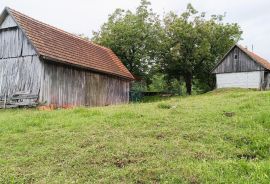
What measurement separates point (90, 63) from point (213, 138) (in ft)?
53.5

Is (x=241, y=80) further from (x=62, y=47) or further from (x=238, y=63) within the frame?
(x=62, y=47)

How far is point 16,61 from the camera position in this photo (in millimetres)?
20578

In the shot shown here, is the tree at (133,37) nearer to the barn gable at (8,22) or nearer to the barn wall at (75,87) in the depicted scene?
the barn wall at (75,87)

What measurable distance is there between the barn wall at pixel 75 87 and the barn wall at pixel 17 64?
0.66m

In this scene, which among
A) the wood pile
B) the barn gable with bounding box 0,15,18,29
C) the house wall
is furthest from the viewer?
the house wall

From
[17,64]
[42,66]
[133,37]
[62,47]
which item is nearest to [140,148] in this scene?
[42,66]

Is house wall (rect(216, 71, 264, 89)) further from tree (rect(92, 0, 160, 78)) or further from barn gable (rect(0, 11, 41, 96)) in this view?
barn gable (rect(0, 11, 41, 96))

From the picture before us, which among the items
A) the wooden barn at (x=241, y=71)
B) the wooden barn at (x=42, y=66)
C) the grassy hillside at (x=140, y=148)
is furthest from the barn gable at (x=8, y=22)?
the wooden barn at (x=241, y=71)

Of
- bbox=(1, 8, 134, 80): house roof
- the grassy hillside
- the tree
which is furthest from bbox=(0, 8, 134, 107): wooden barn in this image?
the tree

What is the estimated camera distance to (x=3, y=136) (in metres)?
10.0

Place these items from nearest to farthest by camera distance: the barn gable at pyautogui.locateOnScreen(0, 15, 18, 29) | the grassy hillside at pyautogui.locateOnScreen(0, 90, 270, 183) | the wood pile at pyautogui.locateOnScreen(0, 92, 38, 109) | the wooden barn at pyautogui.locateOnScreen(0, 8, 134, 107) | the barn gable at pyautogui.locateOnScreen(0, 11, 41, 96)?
the grassy hillside at pyautogui.locateOnScreen(0, 90, 270, 183) < the wood pile at pyautogui.locateOnScreen(0, 92, 38, 109) < the wooden barn at pyautogui.locateOnScreen(0, 8, 134, 107) < the barn gable at pyautogui.locateOnScreen(0, 11, 41, 96) < the barn gable at pyautogui.locateOnScreen(0, 15, 18, 29)

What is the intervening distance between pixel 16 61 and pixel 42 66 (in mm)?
2061

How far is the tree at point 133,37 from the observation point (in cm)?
3931

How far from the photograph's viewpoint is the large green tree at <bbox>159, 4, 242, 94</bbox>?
133ft
